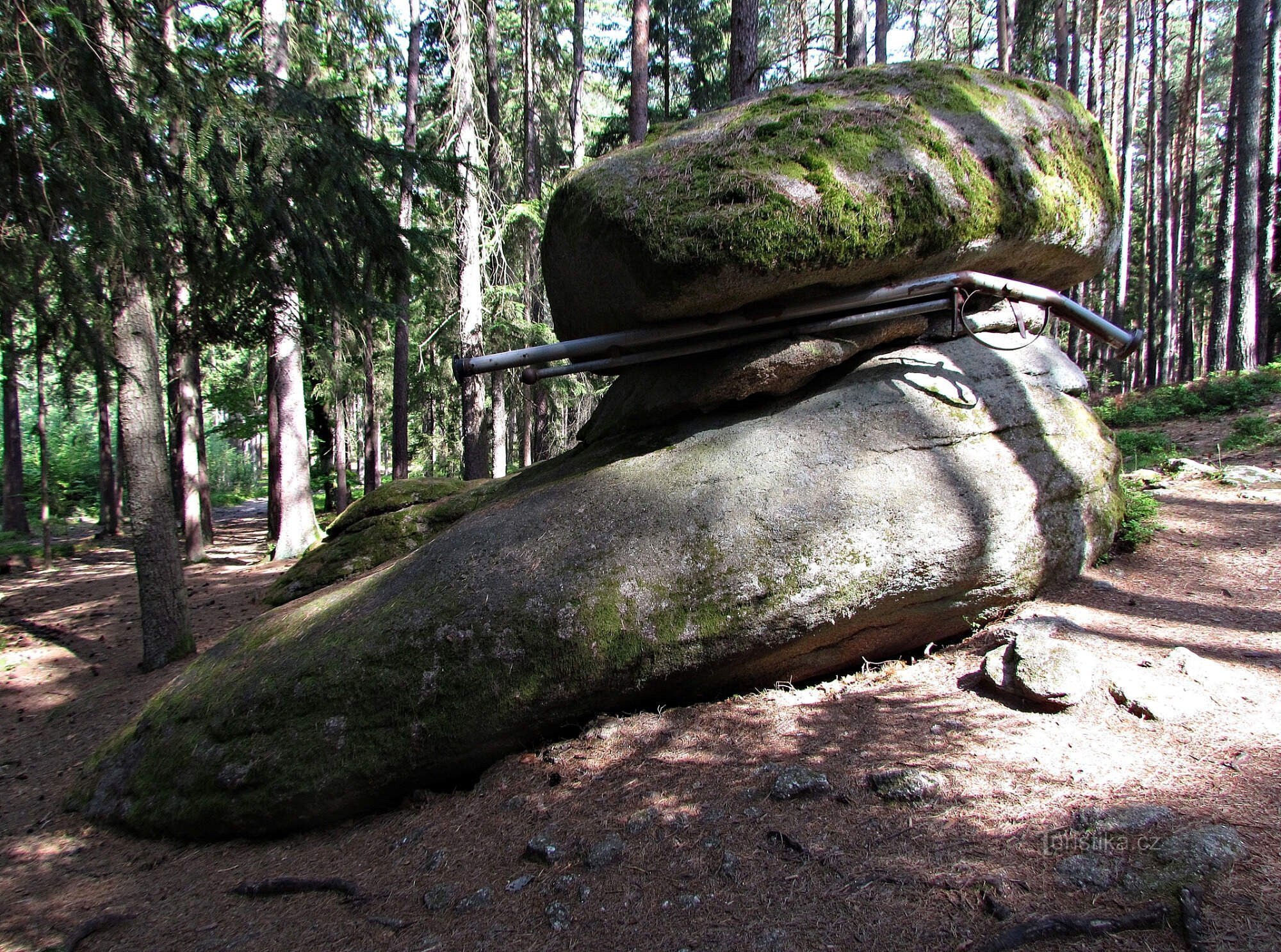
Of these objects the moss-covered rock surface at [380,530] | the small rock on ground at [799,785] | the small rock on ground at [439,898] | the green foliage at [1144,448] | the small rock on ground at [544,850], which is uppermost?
the green foliage at [1144,448]

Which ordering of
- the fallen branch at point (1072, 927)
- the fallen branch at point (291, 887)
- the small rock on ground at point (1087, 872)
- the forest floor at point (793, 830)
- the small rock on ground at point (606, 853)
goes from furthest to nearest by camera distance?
the fallen branch at point (291, 887) < the small rock on ground at point (606, 853) < the forest floor at point (793, 830) < the small rock on ground at point (1087, 872) < the fallen branch at point (1072, 927)

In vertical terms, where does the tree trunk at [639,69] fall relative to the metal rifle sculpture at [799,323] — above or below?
above

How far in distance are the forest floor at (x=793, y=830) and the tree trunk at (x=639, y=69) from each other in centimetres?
906

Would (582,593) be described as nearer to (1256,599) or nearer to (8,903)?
(8,903)

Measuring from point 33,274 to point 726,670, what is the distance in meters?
4.96

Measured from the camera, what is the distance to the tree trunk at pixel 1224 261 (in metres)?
15.6

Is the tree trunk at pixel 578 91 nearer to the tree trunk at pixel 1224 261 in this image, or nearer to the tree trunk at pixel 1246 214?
the tree trunk at pixel 1246 214

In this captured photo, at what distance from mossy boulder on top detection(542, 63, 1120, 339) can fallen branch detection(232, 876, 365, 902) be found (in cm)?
380

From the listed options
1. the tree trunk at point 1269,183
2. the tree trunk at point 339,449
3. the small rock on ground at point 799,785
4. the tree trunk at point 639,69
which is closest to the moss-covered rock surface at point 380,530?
the small rock on ground at point 799,785

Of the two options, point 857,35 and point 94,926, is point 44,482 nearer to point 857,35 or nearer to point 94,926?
point 94,926

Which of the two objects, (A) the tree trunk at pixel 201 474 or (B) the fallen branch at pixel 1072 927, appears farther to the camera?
(A) the tree trunk at pixel 201 474

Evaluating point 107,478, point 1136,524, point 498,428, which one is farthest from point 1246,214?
point 107,478

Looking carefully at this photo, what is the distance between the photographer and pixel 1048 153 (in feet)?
17.7

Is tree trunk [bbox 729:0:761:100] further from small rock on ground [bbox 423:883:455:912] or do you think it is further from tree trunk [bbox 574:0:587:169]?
tree trunk [bbox 574:0:587:169]
